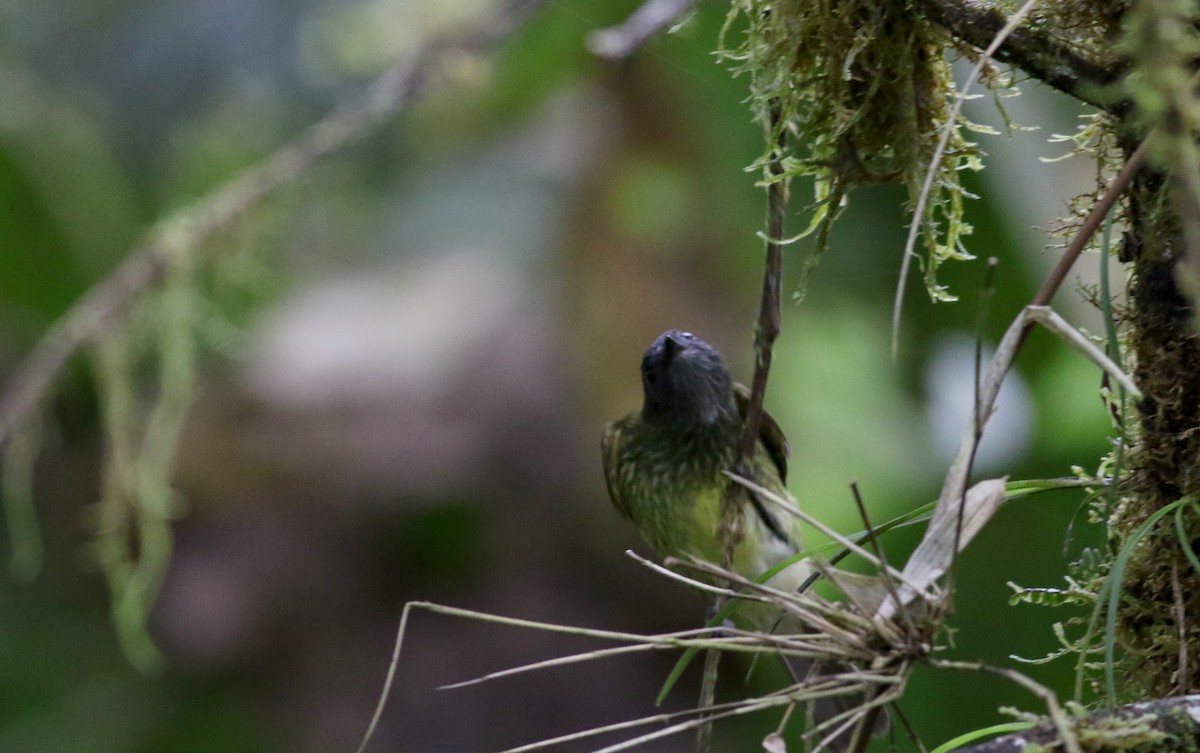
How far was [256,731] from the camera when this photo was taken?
13.4 ft

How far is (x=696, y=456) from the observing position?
6.40 ft

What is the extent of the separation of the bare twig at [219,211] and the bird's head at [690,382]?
833mm

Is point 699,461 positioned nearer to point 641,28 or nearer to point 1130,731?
point 641,28

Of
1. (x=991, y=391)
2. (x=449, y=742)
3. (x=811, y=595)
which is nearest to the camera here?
(x=991, y=391)

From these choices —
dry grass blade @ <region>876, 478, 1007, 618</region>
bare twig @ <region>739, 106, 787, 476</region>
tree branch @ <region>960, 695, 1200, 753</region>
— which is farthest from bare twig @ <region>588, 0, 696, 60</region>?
tree branch @ <region>960, 695, 1200, 753</region>

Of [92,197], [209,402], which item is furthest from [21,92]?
[209,402]

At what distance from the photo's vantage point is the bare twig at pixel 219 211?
247cm

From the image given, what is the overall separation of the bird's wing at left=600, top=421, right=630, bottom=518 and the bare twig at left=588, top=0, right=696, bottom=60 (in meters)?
0.63

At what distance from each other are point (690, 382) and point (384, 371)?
2.84 meters

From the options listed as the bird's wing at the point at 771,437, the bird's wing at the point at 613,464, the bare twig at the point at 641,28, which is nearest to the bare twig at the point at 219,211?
the bare twig at the point at 641,28

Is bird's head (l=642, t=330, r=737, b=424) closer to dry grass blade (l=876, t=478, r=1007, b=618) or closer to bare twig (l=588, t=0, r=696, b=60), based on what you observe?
bare twig (l=588, t=0, r=696, b=60)

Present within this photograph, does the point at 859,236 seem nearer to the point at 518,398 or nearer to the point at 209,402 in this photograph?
the point at 518,398

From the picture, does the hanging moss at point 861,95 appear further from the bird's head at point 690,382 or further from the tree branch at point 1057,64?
the bird's head at point 690,382

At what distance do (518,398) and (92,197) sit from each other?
5.06 feet
